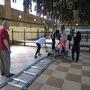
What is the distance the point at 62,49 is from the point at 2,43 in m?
4.47

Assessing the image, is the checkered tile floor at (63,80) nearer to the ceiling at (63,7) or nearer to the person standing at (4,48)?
the person standing at (4,48)

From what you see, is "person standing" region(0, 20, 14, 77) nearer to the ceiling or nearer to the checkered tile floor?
the checkered tile floor

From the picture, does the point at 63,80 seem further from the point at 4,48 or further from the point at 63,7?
the point at 63,7

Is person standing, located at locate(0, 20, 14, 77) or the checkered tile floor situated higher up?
person standing, located at locate(0, 20, 14, 77)

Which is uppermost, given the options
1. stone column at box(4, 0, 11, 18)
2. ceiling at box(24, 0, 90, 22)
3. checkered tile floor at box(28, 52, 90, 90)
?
stone column at box(4, 0, 11, 18)

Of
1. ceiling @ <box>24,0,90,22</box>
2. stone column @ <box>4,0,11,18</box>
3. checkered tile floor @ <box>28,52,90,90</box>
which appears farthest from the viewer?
stone column @ <box>4,0,11,18</box>

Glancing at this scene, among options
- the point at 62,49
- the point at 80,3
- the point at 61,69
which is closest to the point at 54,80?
the point at 61,69

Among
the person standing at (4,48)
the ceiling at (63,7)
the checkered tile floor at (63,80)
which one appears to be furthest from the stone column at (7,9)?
the person standing at (4,48)

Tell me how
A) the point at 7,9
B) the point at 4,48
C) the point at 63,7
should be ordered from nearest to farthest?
the point at 4,48 < the point at 63,7 < the point at 7,9

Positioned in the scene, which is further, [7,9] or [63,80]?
[7,9]

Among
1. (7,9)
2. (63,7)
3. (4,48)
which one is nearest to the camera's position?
(4,48)

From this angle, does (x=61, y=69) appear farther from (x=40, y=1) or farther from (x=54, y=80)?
(x=40, y=1)

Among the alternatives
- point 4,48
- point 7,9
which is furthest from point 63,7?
point 7,9

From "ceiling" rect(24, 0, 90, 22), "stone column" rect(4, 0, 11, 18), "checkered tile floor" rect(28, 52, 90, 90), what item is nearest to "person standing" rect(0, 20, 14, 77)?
"checkered tile floor" rect(28, 52, 90, 90)
